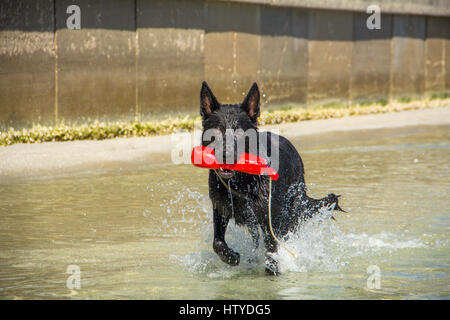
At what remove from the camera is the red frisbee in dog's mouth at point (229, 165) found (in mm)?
5195

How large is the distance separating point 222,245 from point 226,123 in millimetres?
916

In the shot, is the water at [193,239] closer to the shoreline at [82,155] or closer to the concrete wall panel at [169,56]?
the shoreline at [82,155]

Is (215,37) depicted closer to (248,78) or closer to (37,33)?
(248,78)

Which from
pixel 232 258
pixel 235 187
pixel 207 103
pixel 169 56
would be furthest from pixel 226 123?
pixel 169 56

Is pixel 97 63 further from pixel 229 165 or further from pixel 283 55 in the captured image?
pixel 229 165

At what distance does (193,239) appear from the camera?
6.63 metres

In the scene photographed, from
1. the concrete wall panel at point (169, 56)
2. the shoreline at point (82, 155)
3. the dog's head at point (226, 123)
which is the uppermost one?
the concrete wall panel at point (169, 56)

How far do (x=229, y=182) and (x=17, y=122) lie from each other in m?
6.40

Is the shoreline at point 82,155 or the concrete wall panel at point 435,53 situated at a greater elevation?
the concrete wall panel at point 435,53

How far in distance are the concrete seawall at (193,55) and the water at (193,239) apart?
2.47 m

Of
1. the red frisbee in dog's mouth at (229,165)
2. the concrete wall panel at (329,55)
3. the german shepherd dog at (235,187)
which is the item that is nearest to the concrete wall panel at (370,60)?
the concrete wall panel at (329,55)

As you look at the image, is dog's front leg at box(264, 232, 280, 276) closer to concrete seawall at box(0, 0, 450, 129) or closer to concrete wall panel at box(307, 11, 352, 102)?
concrete seawall at box(0, 0, 450, 129)

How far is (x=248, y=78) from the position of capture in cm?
1423
